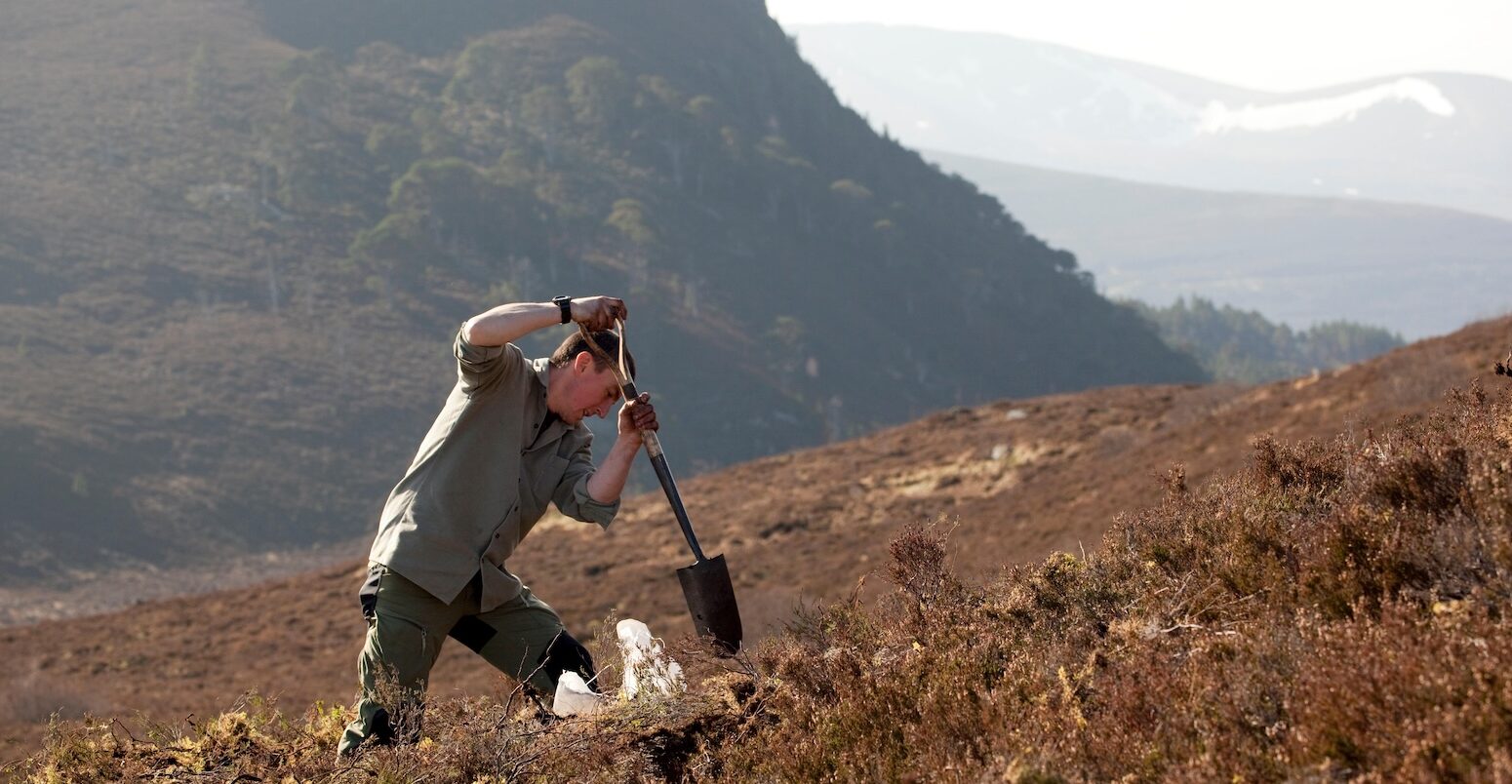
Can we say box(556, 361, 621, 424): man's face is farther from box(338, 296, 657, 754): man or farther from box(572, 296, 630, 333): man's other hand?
box(572, 296, 630, 333): man's other hand

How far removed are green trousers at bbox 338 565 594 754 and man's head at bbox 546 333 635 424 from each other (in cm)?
60

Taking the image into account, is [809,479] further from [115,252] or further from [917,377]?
[917,377]

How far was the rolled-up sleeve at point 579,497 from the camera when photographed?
13.3ft

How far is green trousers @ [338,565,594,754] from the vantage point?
370 centimetres

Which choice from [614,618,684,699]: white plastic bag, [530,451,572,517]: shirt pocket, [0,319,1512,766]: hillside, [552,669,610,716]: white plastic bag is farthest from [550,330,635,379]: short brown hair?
[0,319,1512,766]: hillside

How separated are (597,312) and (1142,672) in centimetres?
184

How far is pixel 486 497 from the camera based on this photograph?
3906 mm

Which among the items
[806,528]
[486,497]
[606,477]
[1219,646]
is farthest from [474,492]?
[806,528]

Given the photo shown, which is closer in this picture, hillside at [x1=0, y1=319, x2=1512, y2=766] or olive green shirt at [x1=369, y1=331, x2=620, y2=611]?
olive green shirt at [x1=369, y1=331, x2=620, y2=611]

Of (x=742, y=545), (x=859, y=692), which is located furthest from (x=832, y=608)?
(x=742, y=545)

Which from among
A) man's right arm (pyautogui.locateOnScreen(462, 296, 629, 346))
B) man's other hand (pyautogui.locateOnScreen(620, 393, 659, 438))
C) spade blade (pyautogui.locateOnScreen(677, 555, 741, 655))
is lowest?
spade blade (pyautogui.locateOnScreen(677, 555, 741, 655))

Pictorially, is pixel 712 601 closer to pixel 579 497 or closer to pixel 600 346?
pixel 579 497

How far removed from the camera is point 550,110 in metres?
101

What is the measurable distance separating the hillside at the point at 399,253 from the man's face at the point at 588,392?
48.9 metres
